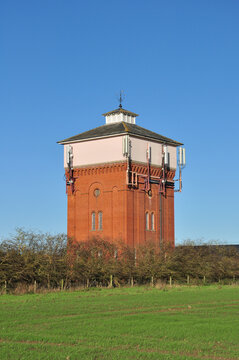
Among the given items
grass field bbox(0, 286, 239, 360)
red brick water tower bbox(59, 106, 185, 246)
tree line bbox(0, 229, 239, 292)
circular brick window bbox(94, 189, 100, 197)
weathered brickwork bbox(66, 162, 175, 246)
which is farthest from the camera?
circular brick window bbox(94, 189, 100, 197)

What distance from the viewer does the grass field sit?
19266mm

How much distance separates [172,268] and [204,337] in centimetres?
3410

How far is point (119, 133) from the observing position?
60719mm

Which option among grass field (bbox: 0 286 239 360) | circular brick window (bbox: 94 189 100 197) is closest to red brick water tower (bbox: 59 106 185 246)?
circular brick window (bbox: 94 189 100 197)

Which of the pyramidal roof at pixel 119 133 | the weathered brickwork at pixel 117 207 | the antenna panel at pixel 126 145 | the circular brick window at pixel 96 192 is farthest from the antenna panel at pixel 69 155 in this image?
the antenna panel at pixel 126 145

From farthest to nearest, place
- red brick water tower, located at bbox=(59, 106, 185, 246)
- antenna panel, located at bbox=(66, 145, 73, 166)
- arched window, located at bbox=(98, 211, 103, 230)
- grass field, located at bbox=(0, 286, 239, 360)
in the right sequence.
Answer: antenna panel, located at bbox=(66, 145, 73, 166), arched window, located at bbox=(98, 211, 103, 230), red brick water tower, located at bbox=(59, 106, 185, 246), grass field, located at bbox=(0, 286, 239, 360)

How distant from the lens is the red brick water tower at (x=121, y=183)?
60781 millimetres

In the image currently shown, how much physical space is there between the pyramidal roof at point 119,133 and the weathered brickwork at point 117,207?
3.05m

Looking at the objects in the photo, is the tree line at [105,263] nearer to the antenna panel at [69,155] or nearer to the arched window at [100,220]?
the arched window at [100,220]

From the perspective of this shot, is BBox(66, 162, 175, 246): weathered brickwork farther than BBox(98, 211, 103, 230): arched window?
No

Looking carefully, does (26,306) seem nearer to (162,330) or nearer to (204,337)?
(162,330)

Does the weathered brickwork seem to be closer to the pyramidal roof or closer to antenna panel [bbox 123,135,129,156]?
antenna panel [bbox 123,135,129,156]

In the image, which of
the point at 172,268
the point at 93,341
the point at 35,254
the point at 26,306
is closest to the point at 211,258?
the point at 172,268

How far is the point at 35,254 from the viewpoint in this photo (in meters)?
47.3
